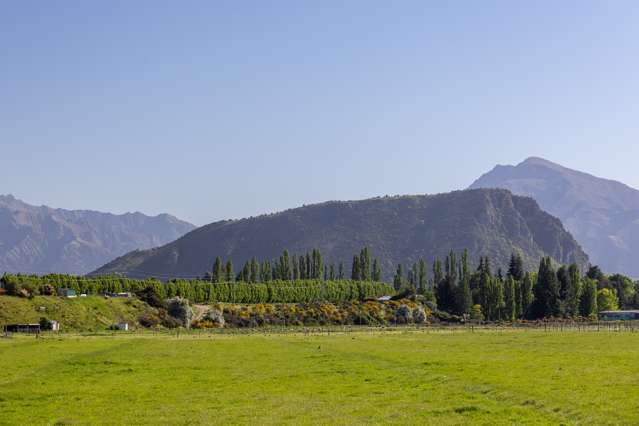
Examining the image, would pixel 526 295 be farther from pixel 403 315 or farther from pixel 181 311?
pixel 181 311

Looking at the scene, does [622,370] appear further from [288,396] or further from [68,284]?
[68,284]

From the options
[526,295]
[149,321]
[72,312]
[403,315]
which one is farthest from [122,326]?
[526,295]

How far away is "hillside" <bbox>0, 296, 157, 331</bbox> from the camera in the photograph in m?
119

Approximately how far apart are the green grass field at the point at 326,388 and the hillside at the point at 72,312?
60.4 m

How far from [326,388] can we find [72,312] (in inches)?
3810

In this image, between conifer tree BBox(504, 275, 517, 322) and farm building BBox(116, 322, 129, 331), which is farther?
conifer tree BBox(504, 275, 517, 322)

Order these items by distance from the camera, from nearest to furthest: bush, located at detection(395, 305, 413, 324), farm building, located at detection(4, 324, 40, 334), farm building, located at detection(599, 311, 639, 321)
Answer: farm building, located at detection(4, 324, 40, 334) → bush, located at detection(395, 305, 413, 324) → farm building, located at detection(599, 311, 639, 321)

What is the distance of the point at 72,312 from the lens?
126m

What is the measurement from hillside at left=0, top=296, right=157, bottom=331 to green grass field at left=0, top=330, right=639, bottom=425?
60355 millimetres

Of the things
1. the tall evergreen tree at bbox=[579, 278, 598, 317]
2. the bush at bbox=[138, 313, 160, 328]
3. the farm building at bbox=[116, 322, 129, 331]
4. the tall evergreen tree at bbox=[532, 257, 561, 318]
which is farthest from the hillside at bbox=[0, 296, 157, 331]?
the tall evergreen tree at bbox=[579, 278, 598, 317]

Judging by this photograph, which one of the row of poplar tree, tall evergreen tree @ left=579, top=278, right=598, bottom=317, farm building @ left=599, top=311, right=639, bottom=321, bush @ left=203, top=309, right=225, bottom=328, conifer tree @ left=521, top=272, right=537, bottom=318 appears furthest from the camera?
farm building @ left=599, top=311, right=639, bottom=321

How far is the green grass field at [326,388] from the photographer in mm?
30250

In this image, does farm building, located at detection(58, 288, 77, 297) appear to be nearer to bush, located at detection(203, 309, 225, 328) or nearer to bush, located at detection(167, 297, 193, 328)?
bush, located at detection(167, 297, 193, 328)

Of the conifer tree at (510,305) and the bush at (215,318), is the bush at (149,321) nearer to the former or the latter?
the bush at (215,318)
